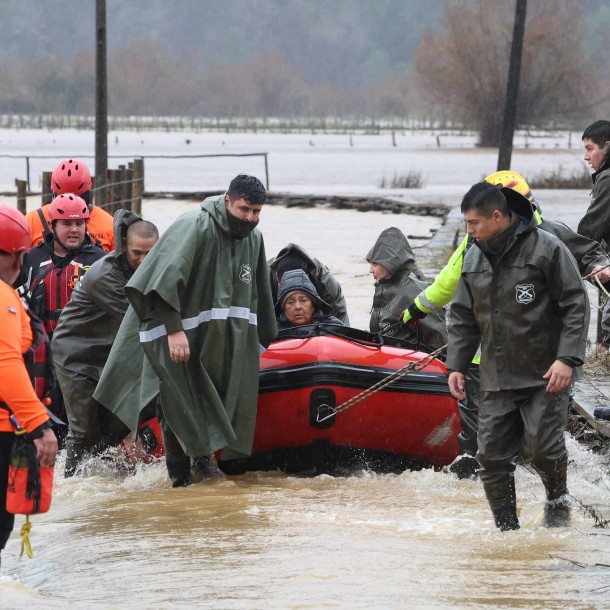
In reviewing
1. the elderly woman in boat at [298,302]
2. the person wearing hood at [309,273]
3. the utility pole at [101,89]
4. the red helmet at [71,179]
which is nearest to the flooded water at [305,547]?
the elderly woman in boat at [298,302]

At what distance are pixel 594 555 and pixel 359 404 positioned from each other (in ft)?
7.55

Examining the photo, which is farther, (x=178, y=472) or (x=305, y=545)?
(x=178, y=472)

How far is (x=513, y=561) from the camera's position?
216 inches

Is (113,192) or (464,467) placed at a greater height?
(113,192)

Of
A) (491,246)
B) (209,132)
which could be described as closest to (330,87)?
(209,132)

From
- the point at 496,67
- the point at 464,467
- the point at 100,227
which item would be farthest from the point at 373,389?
the point at 496,67

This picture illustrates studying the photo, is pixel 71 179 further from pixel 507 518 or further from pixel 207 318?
pixel 507 518

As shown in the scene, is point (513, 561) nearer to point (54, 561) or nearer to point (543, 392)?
point (543, 392)

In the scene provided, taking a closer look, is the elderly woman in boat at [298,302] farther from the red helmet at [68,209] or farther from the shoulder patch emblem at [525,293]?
the shoulder patch emblem at [525,293]

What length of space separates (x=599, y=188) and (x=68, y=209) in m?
3.26

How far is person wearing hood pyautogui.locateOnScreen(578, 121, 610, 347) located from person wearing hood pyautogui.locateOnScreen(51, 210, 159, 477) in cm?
302

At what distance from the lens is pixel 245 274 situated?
7.09 metres

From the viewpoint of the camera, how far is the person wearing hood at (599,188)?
27.5ft

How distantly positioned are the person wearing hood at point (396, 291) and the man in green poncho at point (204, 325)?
1.41 m
